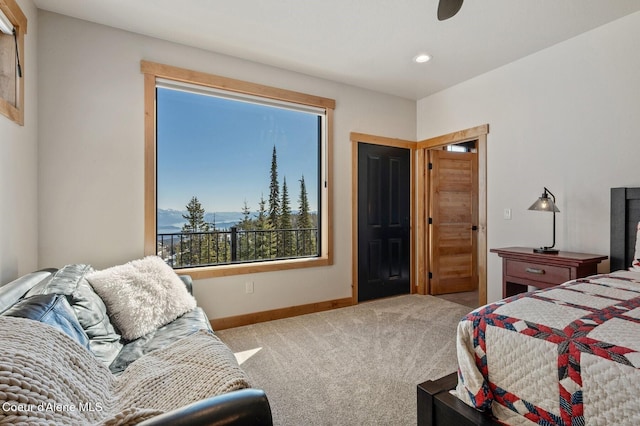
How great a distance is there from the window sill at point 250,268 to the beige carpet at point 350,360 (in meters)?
0.54

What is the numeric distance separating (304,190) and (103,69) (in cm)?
235

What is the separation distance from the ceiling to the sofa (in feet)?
6.42

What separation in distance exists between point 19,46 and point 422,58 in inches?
127

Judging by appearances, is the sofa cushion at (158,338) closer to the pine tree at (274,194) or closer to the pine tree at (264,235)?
the pine tree at (264,235)

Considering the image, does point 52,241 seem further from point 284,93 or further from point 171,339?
point 284,93

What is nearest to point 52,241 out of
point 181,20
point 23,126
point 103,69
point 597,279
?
point 23,126

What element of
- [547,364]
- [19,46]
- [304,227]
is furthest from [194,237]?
[547,364]

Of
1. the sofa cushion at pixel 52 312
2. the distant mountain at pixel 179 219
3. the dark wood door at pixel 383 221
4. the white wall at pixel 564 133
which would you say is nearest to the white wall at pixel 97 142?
the distant mountain at pixel 179 219

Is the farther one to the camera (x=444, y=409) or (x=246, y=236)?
(x=246, y=236)

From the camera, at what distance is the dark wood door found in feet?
13.3

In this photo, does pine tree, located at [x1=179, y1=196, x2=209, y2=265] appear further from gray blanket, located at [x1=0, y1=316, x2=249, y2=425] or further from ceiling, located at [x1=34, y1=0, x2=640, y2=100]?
gray blanket, located at [x1=0, y1=316, x2=249, y2=425]

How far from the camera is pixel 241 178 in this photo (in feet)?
13.4

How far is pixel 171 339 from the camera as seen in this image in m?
1.73

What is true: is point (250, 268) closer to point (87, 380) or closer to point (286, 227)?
point (286, 227)
